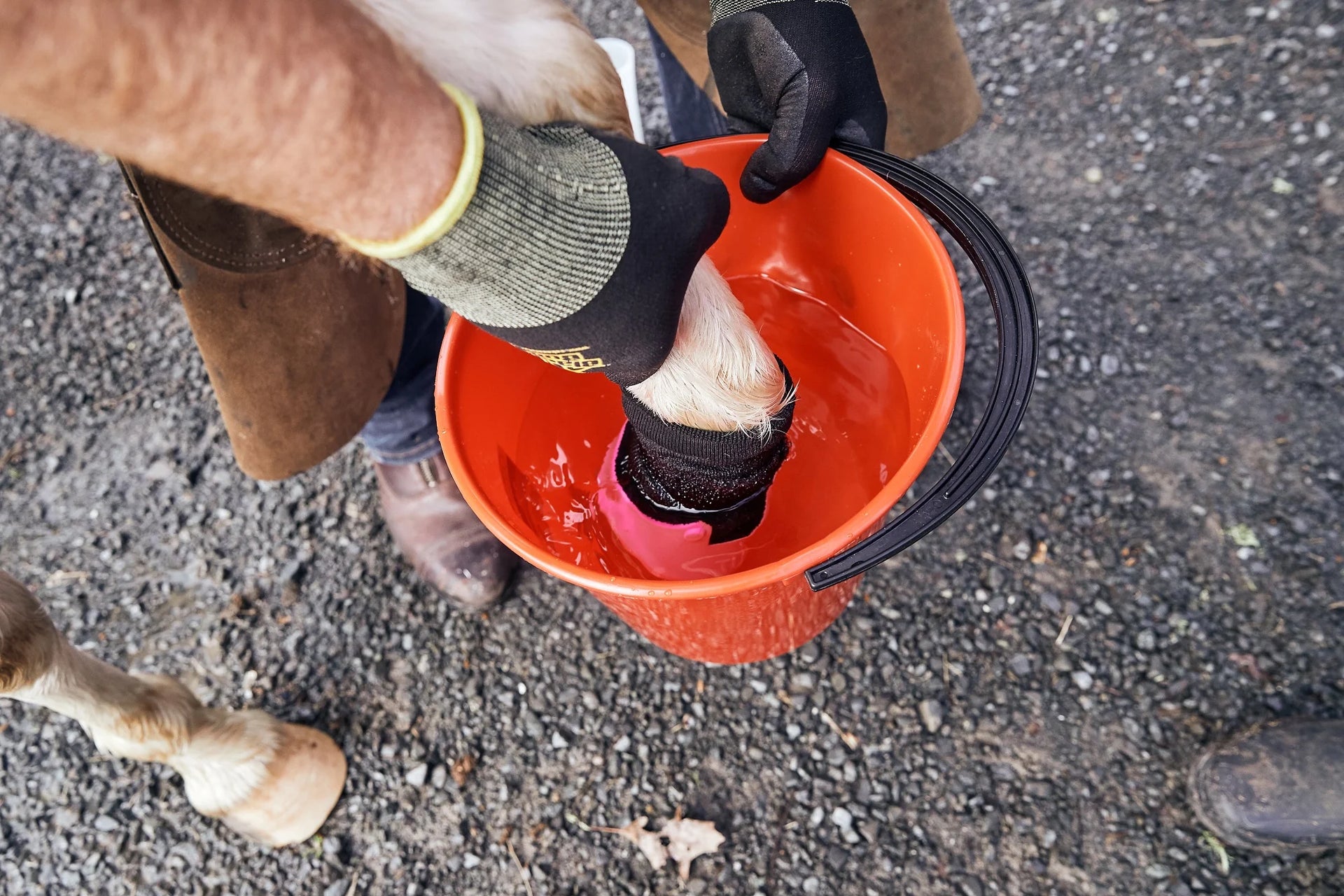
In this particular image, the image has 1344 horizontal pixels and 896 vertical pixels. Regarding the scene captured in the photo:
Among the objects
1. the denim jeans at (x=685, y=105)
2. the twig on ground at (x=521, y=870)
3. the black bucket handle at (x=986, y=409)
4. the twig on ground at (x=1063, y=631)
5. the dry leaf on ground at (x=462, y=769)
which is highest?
the black bucket handle at (x=986, y=409)

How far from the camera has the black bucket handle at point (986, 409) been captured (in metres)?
0.78

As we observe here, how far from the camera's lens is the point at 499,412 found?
1185 millimetres

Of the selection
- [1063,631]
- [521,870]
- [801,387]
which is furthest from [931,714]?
[521,870]

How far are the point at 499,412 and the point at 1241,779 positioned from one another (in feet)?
3.75

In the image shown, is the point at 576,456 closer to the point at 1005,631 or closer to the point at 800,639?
the point at 800,639

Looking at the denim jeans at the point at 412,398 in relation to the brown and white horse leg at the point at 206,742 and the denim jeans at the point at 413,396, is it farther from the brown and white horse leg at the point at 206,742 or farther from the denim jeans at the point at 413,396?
the brown and white horse leg at the point at 206,742

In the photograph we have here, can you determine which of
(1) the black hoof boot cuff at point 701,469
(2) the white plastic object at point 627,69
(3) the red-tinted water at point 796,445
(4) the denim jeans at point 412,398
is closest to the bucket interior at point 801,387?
(3) the red-tinted water at point 796,445

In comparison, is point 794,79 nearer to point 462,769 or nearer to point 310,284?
point 310,284

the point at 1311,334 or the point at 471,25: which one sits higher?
the point at 471,25

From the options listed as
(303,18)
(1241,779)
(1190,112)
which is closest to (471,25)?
(303,18)

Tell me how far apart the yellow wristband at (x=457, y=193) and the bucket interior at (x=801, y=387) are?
0.34 m

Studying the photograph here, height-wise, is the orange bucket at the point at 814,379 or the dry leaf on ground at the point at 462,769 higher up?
the orange bucket at the point at 814,379

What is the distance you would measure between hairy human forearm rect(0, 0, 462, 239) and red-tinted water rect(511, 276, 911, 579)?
63 centimetres

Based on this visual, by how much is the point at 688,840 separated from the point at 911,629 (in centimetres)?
49
